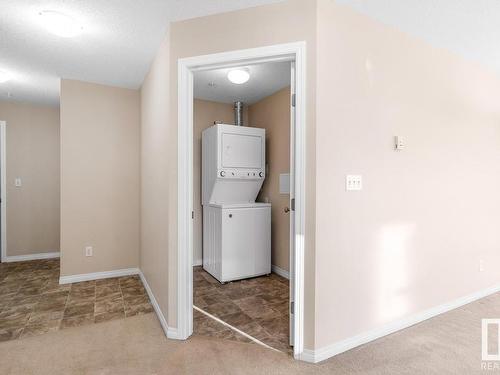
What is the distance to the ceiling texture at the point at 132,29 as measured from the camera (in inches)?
74.9

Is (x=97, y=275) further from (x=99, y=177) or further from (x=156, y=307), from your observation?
(x=156, y=307)

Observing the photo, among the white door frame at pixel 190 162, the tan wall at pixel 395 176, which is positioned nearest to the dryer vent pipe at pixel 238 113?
the white door frame at pixel 190 162

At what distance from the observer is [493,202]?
297 centimetres

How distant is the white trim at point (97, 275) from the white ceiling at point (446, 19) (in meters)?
3.58

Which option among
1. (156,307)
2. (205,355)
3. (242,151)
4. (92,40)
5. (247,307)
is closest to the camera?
(205,355)

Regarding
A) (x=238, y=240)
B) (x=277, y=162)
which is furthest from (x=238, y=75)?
(x=238, y=240)

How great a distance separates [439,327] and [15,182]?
5.50 metres

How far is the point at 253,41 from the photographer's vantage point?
6.31ft

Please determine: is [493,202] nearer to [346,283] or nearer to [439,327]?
[439,327]

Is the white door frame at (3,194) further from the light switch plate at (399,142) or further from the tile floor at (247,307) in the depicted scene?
the light switch plate at (399,142)

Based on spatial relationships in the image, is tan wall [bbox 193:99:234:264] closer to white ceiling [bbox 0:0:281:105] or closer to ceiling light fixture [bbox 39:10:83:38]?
white ceiling [bbox 0:0:281:105]

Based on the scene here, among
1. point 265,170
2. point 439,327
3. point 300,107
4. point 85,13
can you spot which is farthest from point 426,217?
point 85,13

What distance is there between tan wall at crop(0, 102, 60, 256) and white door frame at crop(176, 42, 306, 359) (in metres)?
3.46

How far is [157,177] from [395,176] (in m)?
2.00
